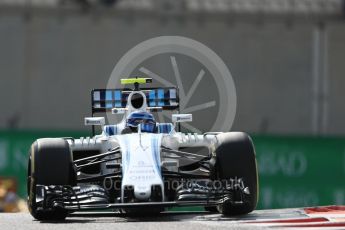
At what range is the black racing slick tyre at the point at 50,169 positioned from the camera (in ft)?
39.3

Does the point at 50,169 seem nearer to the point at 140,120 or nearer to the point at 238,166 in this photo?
the point at 140,120

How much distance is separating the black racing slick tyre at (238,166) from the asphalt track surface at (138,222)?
0.46 feet

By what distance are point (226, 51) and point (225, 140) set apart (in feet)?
79.8

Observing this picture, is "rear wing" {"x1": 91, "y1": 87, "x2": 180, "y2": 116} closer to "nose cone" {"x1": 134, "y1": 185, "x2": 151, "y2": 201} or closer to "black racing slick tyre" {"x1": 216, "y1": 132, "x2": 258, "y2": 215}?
"black racing slick tyre" {"x1": 216, "y1": 132, "x2": 258, "y2": 215}

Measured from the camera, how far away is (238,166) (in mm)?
12133

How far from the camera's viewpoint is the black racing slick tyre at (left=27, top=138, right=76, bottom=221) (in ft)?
39.3

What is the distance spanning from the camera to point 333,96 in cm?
3594

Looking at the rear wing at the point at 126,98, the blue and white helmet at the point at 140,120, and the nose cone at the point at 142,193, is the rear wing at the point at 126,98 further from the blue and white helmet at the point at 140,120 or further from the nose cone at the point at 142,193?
the nose cone at the point at 142,193

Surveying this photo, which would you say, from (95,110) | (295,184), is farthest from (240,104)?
(95,110)

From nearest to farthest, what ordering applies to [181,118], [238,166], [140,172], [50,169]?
[140,172] < [50,169] < [238,166] < [181,118]

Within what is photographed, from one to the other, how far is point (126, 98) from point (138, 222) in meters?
2.97

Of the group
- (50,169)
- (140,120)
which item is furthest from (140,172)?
(140,120)

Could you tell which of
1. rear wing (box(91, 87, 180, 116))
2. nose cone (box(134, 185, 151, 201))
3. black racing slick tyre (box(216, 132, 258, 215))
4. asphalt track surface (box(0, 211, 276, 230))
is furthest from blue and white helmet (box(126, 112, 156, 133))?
nose cone (box(134, 185, 151, 201))

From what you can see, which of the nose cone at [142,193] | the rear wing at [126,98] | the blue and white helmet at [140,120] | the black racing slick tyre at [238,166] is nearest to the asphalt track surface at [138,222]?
the black racing slick tyre at [238,166]
